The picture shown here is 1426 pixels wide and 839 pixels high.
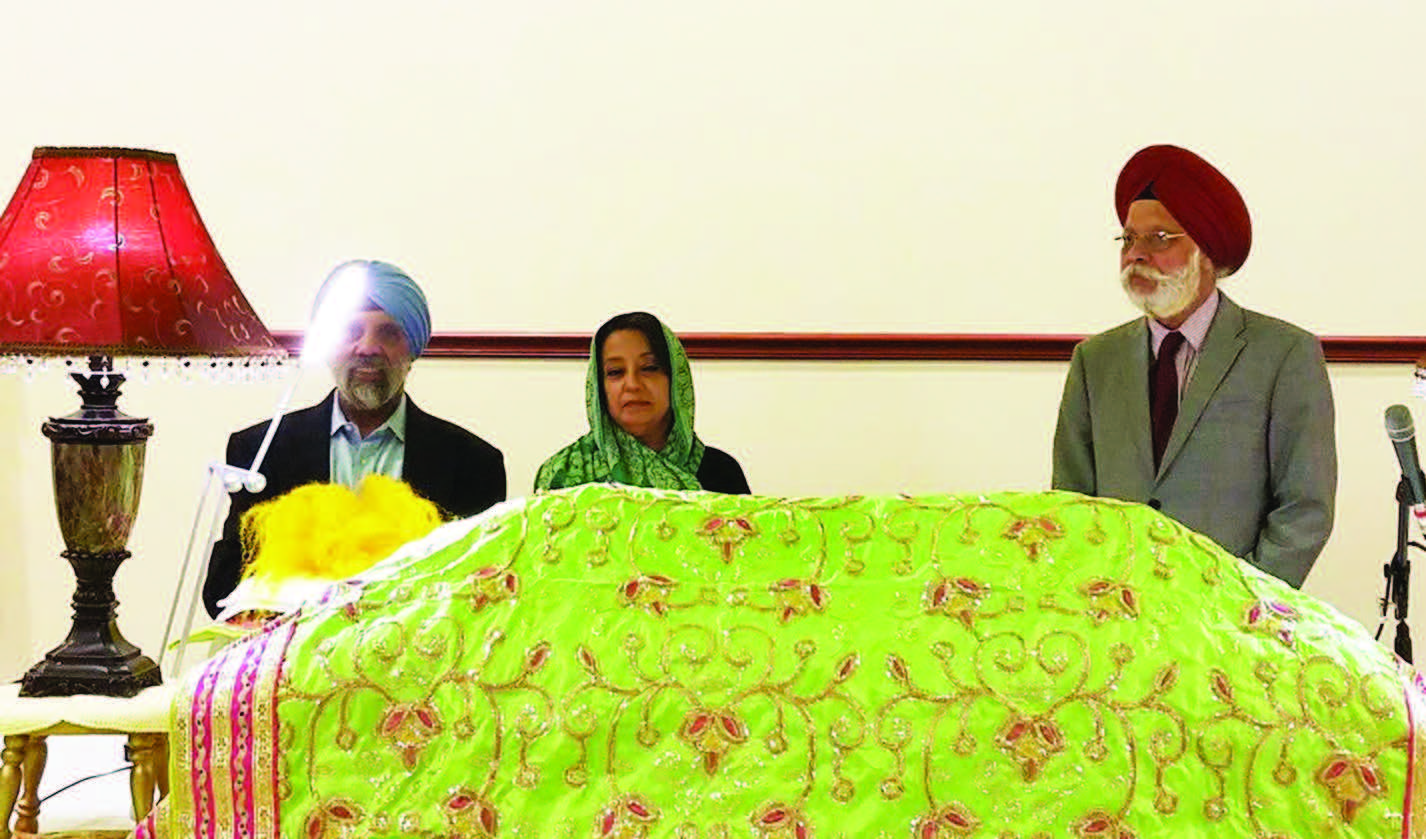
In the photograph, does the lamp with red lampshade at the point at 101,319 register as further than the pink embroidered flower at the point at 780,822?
Yes

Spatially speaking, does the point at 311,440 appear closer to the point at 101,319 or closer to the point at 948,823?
the point at 101,319

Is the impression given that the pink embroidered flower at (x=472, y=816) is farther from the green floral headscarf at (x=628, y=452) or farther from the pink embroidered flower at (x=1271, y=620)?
the green floral headscarf at (x=628, y=452)

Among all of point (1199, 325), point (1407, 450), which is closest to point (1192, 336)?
point (1199, 325)

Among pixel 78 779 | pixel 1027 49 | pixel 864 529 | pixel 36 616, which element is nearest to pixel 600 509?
pixel 864 529

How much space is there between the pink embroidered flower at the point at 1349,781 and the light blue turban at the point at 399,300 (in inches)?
76.0

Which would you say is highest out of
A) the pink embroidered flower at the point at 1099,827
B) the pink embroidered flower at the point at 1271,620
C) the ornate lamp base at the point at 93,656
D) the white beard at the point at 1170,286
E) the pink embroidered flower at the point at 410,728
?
the white beard at the point at 1170,286

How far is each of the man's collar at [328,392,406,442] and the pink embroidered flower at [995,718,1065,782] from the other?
1.67 m

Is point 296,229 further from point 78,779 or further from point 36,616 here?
point 78,779

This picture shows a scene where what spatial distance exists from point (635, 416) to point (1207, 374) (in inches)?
40.7

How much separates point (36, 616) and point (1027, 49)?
9.18 ft

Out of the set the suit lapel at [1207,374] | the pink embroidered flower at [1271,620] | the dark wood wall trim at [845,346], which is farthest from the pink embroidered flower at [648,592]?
the dark wood wall trim at [845,346]

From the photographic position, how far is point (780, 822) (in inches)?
70.7

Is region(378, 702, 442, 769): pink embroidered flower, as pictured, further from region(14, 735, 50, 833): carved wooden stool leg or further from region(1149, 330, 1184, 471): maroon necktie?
region(1149, 330, 1184, 471): maroon necktie

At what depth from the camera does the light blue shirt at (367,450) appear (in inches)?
125
